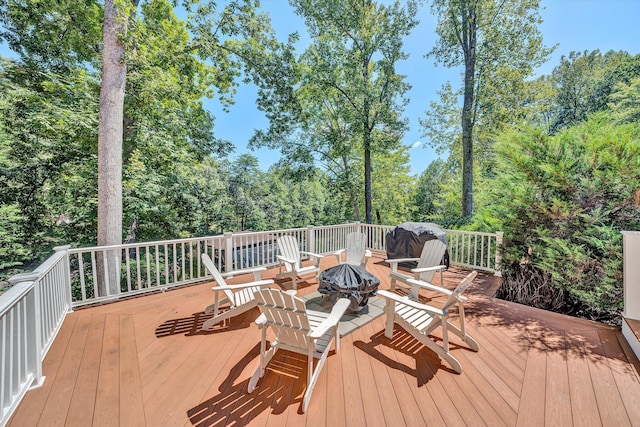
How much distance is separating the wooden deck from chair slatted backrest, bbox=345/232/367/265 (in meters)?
1.77

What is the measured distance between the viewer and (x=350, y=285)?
3.27m

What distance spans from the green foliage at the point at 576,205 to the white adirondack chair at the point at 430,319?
232 cm

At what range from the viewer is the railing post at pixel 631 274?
9.91ft

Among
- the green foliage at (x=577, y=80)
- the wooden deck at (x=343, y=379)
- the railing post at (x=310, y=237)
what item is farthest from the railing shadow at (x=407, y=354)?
the green foliage at (x=577, y=80)

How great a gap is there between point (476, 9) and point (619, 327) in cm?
1131

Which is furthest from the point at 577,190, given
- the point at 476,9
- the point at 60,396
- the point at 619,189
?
the point at 476,9

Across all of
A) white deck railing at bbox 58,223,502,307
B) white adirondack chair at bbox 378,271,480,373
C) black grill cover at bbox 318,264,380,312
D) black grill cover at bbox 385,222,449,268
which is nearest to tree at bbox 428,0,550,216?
white deck railing at bbox 58,223,502,307

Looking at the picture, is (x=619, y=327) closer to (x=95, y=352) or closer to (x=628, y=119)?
(x=95, y=352)

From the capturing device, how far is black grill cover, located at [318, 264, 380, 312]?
3.26 metres

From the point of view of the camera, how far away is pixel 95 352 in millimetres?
2623

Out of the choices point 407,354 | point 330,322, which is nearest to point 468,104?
point 407,354

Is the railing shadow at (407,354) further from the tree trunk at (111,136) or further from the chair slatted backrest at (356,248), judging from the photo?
the tree trunk at (111,136)

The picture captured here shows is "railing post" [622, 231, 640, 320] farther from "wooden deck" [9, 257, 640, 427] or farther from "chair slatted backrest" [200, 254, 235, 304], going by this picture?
"chair slatted backrest" [200, 254, 235, 304]

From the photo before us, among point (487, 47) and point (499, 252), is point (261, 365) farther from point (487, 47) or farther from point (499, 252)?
point (487, 47)
